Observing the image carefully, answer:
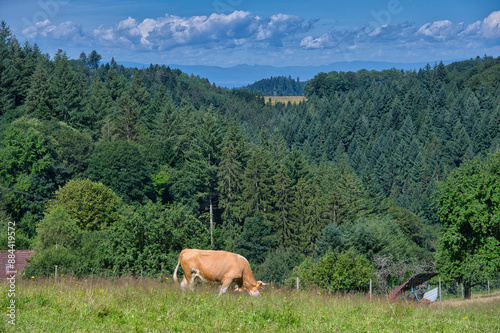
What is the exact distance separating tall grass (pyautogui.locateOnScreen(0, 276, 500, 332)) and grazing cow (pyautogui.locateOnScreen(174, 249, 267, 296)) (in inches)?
34.4

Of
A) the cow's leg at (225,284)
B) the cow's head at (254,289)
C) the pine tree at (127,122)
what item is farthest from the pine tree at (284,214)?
the cow's leg at (225,284)

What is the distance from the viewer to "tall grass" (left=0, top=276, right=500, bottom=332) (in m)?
9.18

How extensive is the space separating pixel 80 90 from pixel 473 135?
139300mm

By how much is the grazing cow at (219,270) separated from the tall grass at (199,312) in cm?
87

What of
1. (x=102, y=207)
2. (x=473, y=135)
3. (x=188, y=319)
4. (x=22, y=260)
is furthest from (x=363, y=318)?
(x=473, y=135)

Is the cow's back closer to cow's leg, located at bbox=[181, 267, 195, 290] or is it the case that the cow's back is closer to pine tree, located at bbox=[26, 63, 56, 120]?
cow's leg, located at bbox=[181, 267, 195, 290]

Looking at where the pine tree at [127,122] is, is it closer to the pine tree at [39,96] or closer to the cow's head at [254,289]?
the pine tree at [39,96]

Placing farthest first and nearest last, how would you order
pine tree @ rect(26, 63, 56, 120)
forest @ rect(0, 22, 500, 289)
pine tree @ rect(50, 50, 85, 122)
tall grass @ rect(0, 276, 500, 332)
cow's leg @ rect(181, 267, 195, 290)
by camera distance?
pine tree @ rect(50, 50, 85, 122)
pine tree @ rect(26, 63, 56, 120)
forest @ rect(0, 22, 500, 289)
cow's leg @ rect(181, 267, 195, 290)
tall grass @ rect(0, 276, 500, 332)

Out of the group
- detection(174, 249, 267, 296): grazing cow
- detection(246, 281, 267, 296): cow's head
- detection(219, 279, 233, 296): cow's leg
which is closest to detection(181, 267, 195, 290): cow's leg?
detection(174, 249, 267, 296): grazing cow

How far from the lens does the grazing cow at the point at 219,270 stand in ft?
43.0

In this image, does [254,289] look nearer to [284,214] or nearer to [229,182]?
[284,214]

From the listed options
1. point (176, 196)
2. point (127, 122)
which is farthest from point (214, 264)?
point (127, 122)

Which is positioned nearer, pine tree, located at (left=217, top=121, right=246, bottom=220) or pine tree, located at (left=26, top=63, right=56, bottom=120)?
pine tree, located at (left=217, top=121, right=246, bottom=220)

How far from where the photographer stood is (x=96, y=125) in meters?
92.4
